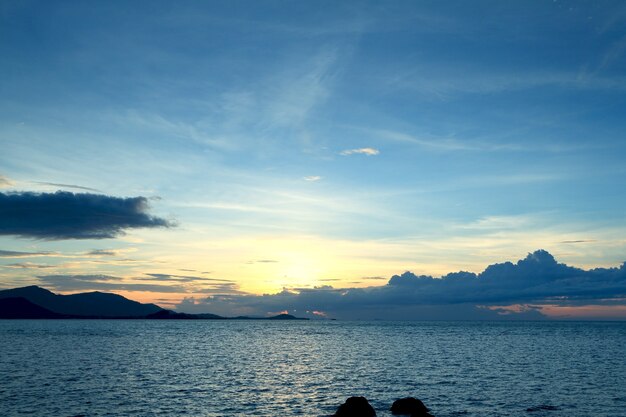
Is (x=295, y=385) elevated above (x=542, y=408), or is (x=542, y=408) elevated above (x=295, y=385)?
(x=295, y=385)

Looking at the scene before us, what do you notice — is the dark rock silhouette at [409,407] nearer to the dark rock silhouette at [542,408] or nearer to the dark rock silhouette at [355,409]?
the dark rock silhouette at [355,409]

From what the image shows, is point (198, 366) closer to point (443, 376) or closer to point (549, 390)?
point (443, 376)

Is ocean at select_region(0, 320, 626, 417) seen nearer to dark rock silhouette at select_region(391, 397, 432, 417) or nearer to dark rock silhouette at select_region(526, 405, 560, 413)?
dark rock silhouette at select_region(526, 405, 560, 413)

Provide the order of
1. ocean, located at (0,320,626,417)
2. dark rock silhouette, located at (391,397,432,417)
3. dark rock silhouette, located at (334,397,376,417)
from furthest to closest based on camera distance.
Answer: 1. ocean, located at (0,320,626,417)
2. dark rock silhouette, located at (391,397,432,417)
3. dark rock silhouette, located at (334,397,376,417)

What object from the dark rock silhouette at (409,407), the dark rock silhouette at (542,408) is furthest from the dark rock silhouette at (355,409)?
the dark rock silhouette at (542,408)

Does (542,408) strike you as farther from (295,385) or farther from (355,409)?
(295,385)

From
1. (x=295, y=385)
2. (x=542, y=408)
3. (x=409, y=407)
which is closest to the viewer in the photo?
(x=409, y=407)

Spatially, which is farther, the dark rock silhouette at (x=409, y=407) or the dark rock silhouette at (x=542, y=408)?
the dark rock silhouette at (x=542, y=408)

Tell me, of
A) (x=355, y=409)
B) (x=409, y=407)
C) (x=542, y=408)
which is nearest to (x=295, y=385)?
(x=409, y=407)

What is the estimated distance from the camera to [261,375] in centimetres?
7238

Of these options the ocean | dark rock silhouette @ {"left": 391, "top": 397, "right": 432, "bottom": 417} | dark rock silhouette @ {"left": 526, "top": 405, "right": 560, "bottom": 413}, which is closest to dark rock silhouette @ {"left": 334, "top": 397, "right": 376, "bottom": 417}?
dark rock silhouette @ {"left": 391, "top": 397, "right": 432, "bottom": 417}

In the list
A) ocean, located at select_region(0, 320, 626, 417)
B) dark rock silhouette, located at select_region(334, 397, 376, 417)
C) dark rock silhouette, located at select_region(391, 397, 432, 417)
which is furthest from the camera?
ocean, located at select_region(0, 320, 626, 417)

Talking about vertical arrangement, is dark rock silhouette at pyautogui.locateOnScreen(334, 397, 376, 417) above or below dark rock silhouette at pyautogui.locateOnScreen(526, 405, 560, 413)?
above

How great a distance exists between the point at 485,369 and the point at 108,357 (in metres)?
70.9
